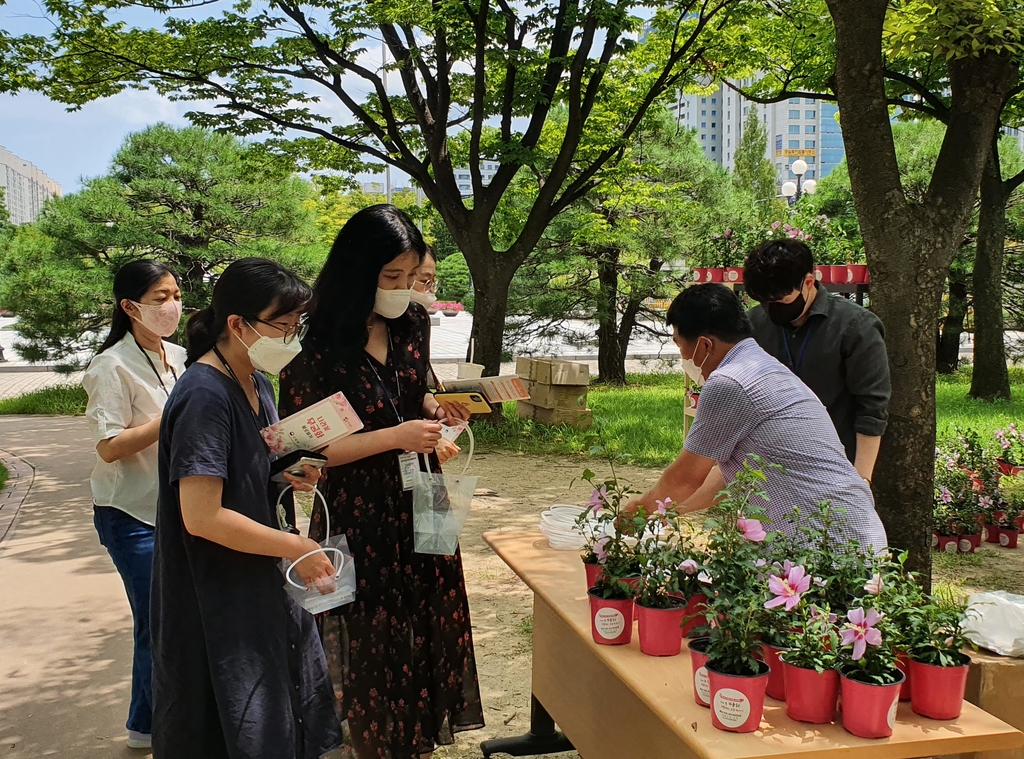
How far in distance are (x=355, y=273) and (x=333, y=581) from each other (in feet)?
2.54

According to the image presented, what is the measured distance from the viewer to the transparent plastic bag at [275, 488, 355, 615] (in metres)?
1.90

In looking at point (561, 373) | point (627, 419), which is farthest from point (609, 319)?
point (561, 373)

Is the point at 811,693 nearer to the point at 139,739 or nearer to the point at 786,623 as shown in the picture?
the point at 786,623

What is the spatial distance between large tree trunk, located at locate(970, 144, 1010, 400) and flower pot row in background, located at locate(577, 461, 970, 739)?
10.2 meters

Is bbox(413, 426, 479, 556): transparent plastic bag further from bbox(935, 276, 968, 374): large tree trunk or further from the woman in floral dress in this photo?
bbox(935, 276, 968, 374): large tree trunk

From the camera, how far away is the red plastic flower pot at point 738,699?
1413 mm

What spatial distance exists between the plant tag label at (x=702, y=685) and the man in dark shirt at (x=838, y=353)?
1628 millimetres

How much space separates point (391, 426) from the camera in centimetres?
229

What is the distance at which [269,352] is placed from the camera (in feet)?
6.18

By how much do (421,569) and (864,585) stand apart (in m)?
1.16

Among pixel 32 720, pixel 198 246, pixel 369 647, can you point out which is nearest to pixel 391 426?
pixel 369 647

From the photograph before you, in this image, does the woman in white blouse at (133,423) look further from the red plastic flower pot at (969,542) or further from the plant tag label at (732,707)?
the red plastic flower pot at (969,542)

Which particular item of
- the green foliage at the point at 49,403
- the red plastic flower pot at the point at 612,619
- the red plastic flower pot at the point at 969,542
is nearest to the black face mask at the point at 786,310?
the red plastic flower pot at the point at 612,619

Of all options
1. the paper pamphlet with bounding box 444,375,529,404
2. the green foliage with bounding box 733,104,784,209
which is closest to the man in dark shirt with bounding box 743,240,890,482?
the paper pamphlet with bounding box 444,375,529,404
